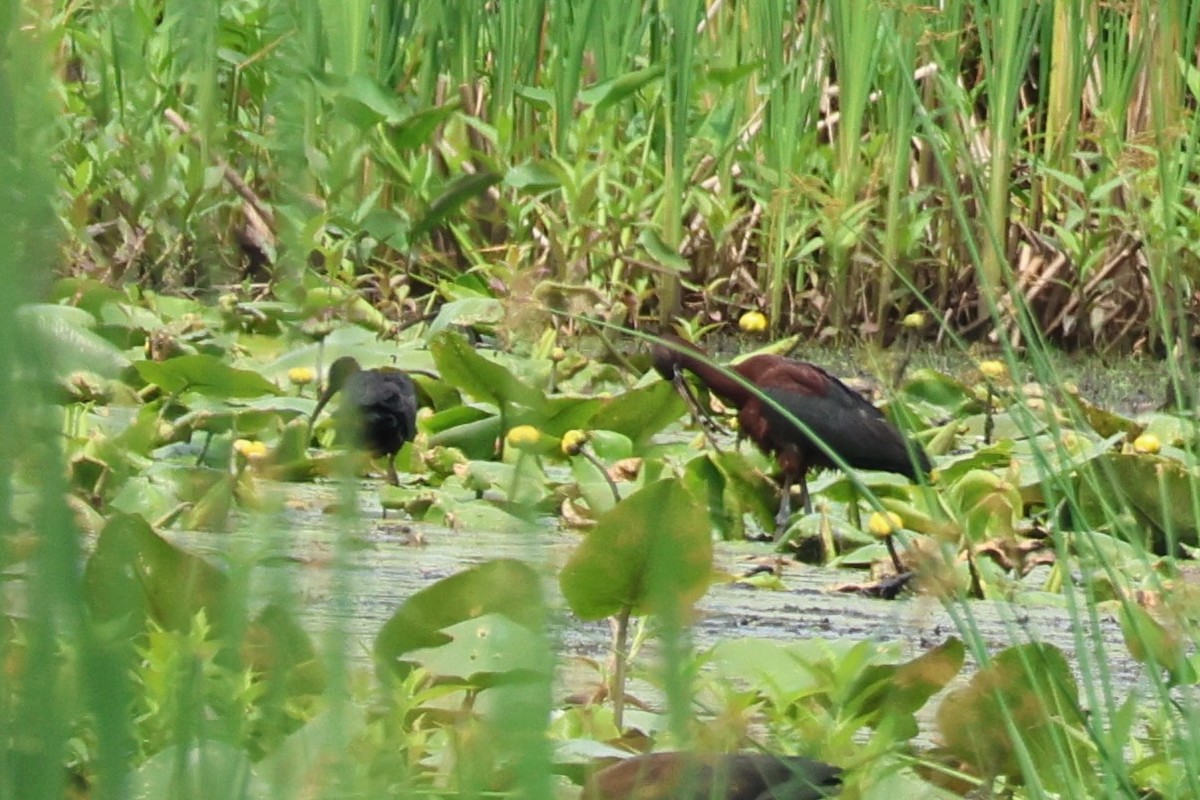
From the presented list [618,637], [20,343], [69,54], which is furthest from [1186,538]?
[69,54]

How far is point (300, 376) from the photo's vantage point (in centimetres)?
270

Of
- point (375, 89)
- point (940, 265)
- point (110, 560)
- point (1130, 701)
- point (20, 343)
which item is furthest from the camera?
point (940, 265)

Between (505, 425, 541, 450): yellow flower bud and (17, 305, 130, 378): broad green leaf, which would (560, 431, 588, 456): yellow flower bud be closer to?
(17, 305, 130, 378): broad green leaf

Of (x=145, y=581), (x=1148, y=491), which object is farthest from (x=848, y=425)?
(x=145, y=581)

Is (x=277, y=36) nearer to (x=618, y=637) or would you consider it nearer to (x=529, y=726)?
(x=529, y=726)

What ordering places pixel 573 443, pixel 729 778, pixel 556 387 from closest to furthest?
pixel 729 778 < pixel 573 443 < pixel 556 387

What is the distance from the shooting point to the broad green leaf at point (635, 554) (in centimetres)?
125

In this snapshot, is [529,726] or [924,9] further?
[924,9]

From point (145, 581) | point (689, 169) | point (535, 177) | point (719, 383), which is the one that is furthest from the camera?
point (689, 169)

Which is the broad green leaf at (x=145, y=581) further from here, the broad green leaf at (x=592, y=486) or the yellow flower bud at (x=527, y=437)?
the broad green leaf at (x=592, y=486)

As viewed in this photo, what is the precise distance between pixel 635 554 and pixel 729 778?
0.21 metres

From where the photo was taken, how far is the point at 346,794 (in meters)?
0.73

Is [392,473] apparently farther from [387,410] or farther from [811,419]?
[811,419]

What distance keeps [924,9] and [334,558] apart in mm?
759
